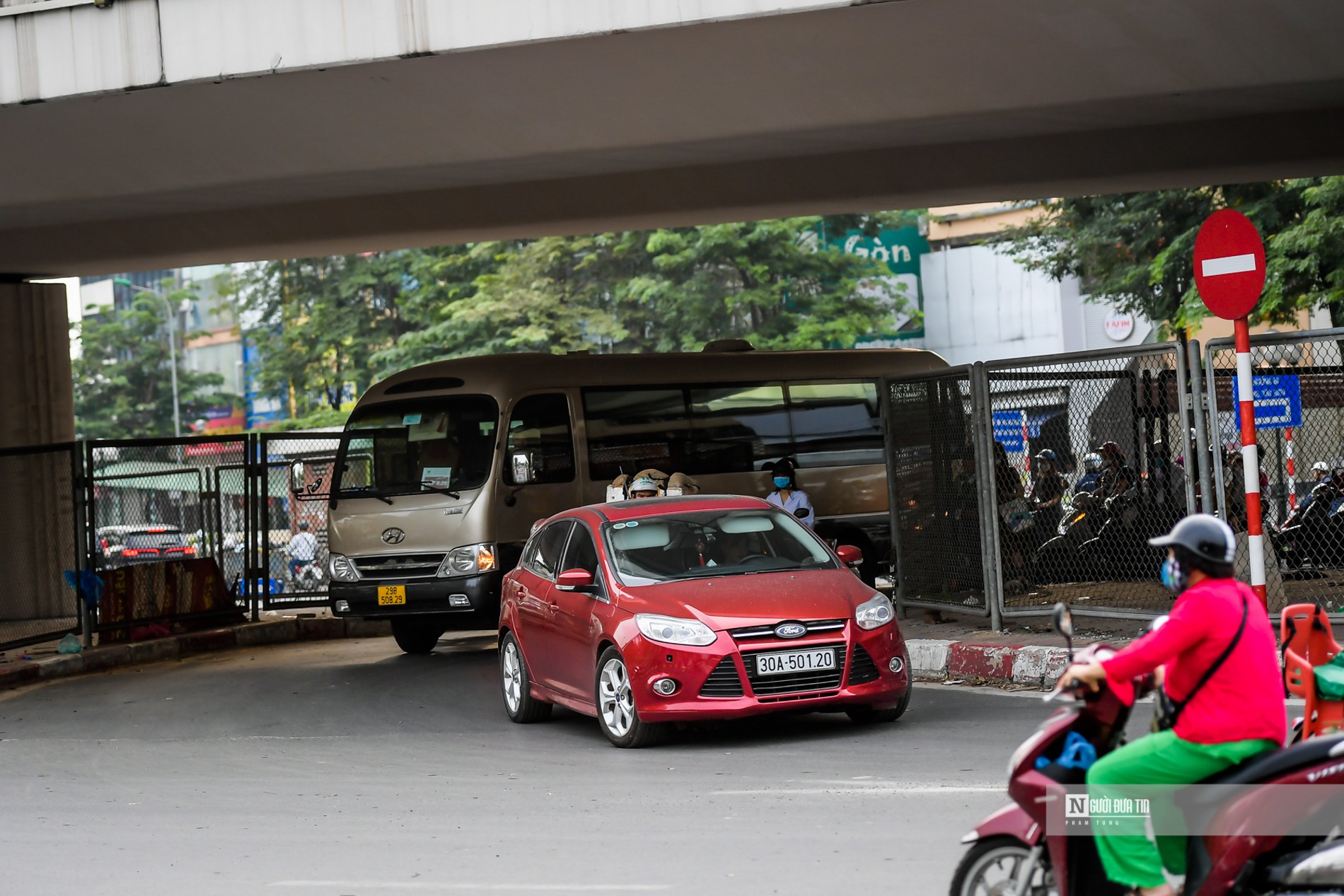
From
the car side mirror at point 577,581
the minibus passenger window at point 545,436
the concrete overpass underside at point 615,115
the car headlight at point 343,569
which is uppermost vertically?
the concrete overpass underside at point 615,115

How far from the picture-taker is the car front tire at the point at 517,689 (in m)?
10.2

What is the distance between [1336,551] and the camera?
10.8m

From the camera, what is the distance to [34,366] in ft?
60.6

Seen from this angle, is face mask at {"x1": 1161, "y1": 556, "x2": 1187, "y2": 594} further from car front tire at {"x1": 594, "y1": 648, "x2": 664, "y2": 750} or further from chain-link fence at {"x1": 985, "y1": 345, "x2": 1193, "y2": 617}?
chain-link fence at {"x1": 985, "y1": 345, "x2": 1193, "y2": 617}

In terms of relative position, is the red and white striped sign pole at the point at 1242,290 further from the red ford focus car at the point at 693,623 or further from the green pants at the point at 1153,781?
the green pants at the point at 1153,781

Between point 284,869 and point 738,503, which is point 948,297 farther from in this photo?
point 284,869

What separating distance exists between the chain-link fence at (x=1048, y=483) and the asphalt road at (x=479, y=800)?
6.35 feet

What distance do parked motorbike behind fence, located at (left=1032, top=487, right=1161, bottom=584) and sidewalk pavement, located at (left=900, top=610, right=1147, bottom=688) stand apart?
16.4 inches

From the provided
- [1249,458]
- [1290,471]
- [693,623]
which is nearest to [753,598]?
[693,623]

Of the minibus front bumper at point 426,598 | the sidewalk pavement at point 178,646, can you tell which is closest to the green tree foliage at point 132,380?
the sidewalk pavement at point 178,646

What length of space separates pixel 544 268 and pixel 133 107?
22.8 meters

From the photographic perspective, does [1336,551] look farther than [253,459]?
No

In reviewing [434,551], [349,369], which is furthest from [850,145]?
[349,369]

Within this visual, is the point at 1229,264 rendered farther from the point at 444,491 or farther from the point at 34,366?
the point at 34,366
